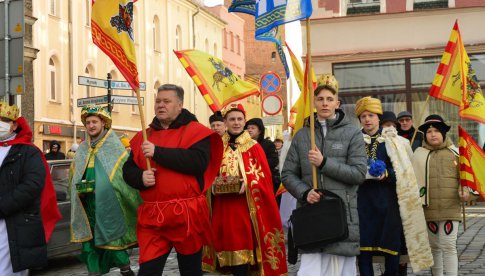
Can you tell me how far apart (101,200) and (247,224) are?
4.98 ft

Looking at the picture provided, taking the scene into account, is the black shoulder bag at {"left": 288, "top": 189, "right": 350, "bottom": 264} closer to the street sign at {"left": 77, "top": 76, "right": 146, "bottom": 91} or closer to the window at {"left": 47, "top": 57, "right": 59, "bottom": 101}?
the street sign at {"left": 77, "top": 76, "right": 146, "bottom": 91}

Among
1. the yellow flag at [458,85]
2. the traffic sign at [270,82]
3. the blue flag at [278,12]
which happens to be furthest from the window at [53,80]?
the blue flag at [278,12]

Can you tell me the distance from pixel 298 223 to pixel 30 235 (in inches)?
85.5

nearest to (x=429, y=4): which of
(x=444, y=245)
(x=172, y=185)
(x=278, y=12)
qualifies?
(x=444, y=245)

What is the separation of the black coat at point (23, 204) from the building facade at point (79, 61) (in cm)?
2395

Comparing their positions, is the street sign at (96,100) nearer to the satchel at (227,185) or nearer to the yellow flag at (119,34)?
the satchel at (227,185)

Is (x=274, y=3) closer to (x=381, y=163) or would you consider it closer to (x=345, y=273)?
(x=381, y=163)

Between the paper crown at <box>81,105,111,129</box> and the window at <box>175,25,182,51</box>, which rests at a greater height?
the window at <box>175,25,182,51</box>

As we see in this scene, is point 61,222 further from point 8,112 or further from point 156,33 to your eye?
point 156,33

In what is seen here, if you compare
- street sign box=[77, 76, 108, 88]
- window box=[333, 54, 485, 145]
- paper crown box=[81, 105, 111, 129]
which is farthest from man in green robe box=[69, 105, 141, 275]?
window box=[333, 54, 485, 145]

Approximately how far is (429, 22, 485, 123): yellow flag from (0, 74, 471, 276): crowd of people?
1489mm

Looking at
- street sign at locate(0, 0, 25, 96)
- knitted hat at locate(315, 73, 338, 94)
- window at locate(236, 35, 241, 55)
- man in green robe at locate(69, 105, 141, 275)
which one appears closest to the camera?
knitted hat at locate(315, 73, 338, 94)

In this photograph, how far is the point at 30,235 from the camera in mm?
6688

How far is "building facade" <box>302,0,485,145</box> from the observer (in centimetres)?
2066
